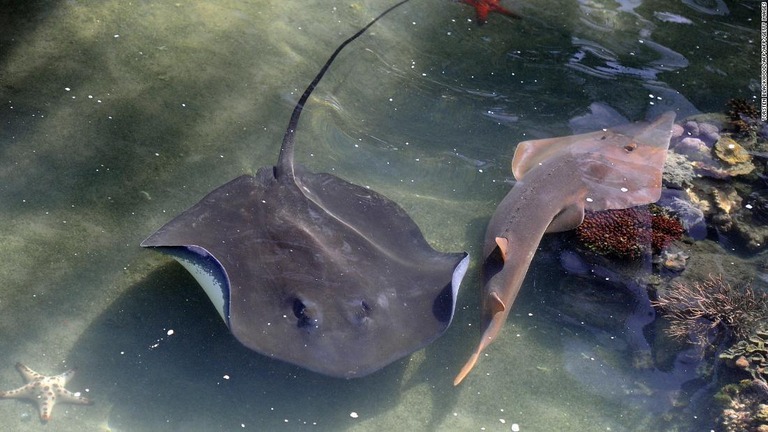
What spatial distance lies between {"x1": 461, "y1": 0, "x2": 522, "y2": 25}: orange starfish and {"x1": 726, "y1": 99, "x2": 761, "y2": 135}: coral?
2.59m

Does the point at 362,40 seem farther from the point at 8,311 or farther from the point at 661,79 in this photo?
the point at 8,311

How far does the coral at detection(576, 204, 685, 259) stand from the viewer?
194 inches

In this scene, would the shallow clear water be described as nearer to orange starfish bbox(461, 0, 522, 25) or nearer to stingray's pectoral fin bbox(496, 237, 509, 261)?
orange starfish bbox(461, 0, 522, 25)

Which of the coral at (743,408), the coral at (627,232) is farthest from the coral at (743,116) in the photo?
the coral at (743,408)

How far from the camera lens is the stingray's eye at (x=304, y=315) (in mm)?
3668

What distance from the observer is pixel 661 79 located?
664 cm

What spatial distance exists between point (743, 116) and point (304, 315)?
5.05 m

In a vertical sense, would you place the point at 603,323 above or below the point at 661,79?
below

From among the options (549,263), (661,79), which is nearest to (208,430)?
(549,263)

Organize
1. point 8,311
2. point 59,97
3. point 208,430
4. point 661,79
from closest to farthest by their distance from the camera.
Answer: point 208,430 < point 8,311 < point 59,97 < point 661,79

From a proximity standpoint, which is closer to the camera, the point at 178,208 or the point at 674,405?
the point at 674,405

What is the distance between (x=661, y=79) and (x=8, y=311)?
6629 millimetres

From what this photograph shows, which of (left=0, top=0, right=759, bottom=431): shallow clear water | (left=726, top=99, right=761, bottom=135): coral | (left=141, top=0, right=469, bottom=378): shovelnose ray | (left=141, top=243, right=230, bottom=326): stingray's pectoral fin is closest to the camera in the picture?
(left=141, top=0, right=469, bottom=378): shovelnose ray

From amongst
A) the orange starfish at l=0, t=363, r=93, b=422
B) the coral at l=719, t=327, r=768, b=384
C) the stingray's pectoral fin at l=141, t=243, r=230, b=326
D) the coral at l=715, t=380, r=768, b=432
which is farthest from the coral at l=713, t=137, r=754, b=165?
the orange starfish at l=0, t=363, r=93, b=422
